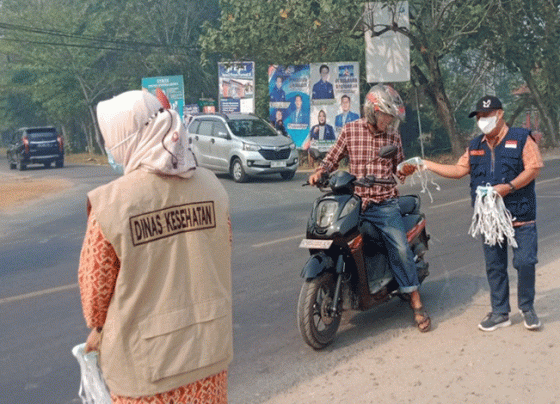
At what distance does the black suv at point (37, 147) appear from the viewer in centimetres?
3152

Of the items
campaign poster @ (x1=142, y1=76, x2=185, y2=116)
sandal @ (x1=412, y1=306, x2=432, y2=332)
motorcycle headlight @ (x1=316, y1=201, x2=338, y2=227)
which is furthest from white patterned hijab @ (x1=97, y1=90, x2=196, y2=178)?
campaign poster @ (x1=142, y1=76, x2=185, y2=116)

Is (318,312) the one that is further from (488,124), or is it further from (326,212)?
(488,124)

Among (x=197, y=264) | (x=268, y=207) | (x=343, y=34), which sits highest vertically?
(x=343, y=34)

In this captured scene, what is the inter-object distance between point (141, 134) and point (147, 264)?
17.0 inches

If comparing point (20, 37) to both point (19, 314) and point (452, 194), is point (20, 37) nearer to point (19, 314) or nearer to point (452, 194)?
point (452, 194)

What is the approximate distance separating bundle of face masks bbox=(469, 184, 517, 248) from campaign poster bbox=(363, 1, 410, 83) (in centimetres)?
1759

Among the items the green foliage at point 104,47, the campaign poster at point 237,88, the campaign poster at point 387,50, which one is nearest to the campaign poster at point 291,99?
the campaign poster at point 237,88

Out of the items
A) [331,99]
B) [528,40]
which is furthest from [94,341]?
[528,40]

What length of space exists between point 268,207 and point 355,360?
8.76m

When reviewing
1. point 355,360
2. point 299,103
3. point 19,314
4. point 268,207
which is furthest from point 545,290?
point 299,103

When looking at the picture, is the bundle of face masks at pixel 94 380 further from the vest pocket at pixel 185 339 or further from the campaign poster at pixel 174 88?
the campaign poster at pixel 174 88

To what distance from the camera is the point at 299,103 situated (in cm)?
2681

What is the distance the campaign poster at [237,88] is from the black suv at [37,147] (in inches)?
307

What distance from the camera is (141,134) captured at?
2.50m
